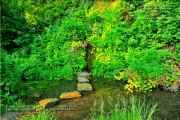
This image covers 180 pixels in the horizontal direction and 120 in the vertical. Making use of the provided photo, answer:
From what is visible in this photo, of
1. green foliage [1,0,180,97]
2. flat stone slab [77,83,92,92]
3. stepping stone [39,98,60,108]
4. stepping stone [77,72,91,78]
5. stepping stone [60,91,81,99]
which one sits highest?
green foliage [1,0,180,97]

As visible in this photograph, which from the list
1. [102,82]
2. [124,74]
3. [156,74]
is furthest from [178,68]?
[102,82]

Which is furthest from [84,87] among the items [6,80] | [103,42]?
[6,80]

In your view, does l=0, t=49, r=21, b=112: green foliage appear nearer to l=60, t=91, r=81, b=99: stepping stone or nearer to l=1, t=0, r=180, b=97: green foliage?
l=60, t=91, r=81, b=99: stepping stone

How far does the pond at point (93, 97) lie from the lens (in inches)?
244

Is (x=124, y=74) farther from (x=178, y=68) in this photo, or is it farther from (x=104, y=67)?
(x=178, y=68)

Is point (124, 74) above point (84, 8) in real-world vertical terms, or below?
below

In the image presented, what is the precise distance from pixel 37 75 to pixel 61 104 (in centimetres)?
206

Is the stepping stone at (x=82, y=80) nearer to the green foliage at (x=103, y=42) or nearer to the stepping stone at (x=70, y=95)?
the green foliage at (x=103, y=42)

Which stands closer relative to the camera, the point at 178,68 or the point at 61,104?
the point at 61,104

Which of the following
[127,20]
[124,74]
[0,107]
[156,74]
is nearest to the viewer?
[0,107]

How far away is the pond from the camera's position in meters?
6.19

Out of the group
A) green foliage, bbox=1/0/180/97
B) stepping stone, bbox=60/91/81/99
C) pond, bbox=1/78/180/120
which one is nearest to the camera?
pond, bbox=1/78/180/120

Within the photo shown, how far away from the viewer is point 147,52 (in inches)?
305

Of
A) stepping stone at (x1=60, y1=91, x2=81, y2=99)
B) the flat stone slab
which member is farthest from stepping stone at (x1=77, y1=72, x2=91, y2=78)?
stepping stone at (x1=60, y1=91, x2=81, y2=99)
